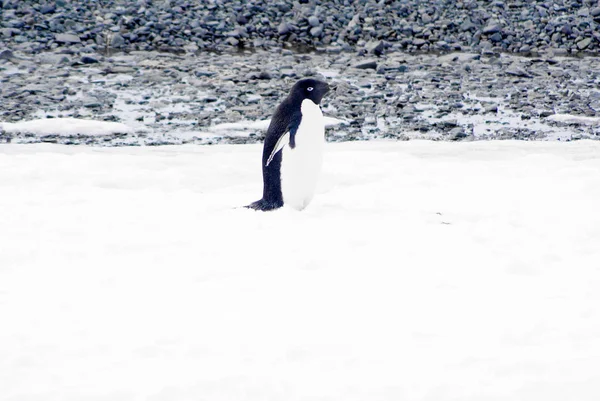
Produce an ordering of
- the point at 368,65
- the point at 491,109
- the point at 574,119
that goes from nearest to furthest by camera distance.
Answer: the point at 574,119 < the point at 491,109 < the point at 368,65

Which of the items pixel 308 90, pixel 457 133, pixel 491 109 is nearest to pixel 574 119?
pixel 491 109

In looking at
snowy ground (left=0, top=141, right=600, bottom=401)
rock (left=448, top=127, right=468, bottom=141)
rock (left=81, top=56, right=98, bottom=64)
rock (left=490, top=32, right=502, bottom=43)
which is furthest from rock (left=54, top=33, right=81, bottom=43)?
snowy ground (left=0, top=141, right=600, bottom=401)

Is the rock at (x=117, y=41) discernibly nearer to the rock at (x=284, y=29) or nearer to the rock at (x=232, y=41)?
the rock at (x=232, y=41)

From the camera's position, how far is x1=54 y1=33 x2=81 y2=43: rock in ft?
43.2

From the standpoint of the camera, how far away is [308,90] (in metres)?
4.74

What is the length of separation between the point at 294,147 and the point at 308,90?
0.36 metres

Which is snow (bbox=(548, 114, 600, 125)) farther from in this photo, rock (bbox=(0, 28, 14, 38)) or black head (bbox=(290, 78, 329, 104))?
rock (bbox=(0, 28, 14, 38))

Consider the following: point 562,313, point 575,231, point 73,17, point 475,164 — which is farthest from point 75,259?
point 73,17

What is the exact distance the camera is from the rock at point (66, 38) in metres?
13.2

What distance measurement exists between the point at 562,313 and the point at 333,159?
11.3 feet

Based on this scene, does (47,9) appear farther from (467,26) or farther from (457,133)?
(457,133)

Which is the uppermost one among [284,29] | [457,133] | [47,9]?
[47,9]

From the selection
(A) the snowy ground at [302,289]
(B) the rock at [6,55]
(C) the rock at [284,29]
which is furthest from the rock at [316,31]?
(A) the snowy ground at [302,289]

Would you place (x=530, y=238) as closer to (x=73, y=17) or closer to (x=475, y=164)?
(x=475, y=164)
